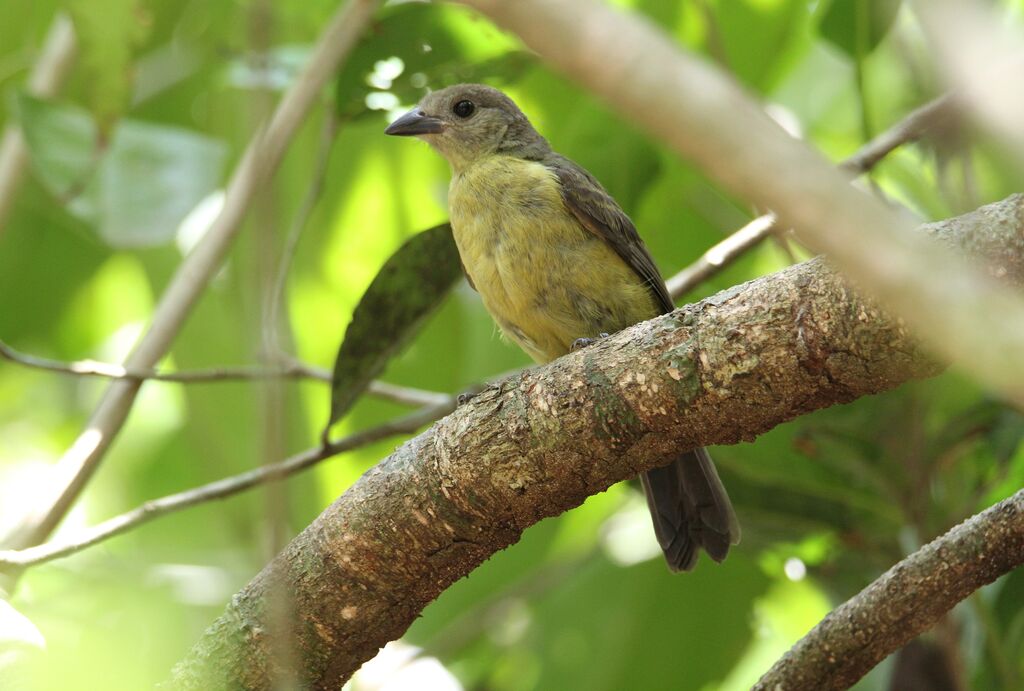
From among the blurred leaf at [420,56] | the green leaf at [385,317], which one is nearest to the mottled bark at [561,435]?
the green leaf at [385,317]

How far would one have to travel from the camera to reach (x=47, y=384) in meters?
5.46

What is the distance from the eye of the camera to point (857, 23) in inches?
140

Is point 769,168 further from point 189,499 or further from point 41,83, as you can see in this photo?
point 41,83

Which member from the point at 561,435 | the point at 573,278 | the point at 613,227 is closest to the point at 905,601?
the point at 561,435

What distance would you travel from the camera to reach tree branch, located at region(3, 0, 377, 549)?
3.02 metres

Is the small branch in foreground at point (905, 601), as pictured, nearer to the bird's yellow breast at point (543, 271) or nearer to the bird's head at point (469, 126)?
the bird's yellow breast at point (543, 271)

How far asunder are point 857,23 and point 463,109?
1408mm

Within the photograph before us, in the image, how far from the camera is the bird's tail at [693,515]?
3281 mm

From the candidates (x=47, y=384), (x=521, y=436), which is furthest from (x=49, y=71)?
(x=521, y=436)

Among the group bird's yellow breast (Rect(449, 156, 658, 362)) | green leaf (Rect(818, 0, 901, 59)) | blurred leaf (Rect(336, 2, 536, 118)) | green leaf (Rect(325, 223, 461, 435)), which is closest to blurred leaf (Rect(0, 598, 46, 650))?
green leaf (Rect(325, 223, 461, 435))

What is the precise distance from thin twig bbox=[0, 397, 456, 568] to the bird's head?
105 centimetres

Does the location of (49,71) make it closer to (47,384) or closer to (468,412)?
(47,384)

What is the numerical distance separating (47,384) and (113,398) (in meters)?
2.52

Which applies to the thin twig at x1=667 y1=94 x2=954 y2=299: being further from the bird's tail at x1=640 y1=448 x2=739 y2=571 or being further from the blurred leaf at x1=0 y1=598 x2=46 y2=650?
the blurred leaf at x1=0 y1=598 x2=46 y2=650
